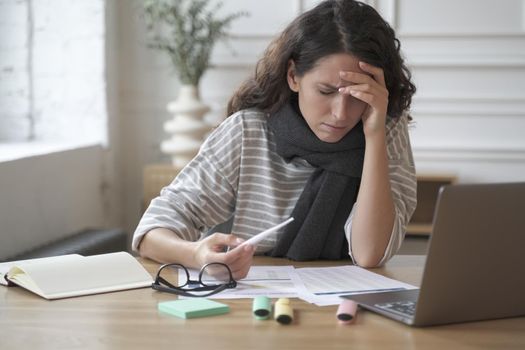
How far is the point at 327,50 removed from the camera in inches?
71.4

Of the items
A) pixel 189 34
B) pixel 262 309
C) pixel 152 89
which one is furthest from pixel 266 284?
pixel 152 89

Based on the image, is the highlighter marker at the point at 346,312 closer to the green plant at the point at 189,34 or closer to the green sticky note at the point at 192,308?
the green sticky note at the point at 192,308

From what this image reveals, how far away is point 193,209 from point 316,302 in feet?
1.95

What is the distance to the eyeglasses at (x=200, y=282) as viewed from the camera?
1.41 m

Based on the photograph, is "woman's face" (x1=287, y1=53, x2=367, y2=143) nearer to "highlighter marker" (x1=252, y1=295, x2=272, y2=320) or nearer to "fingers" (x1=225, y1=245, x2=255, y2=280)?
"fingers" (x1=225, y1=245, x2=255, y2=280)

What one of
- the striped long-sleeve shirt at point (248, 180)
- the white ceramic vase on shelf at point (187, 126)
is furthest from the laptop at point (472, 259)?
the white ceramic vase on shelf at point (187, 126)

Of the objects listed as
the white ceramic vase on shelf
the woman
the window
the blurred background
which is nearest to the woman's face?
the woman

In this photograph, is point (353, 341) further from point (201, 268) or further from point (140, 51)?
point (140, 51)

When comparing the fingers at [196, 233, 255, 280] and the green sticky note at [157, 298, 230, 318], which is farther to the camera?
the fingers at [196, 233, 255, 280]

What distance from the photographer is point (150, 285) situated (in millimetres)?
1468

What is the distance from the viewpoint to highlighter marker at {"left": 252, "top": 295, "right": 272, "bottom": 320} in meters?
1.24

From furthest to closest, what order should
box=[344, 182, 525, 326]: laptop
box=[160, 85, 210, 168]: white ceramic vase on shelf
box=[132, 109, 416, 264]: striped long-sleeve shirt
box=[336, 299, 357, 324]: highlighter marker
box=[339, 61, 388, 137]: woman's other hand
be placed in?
box=[160, 85, 210, 168]: white ceramic vase on shelf, box=[132, 109, 416, 264]: striped long-sleeve shirt, box=[339, 61, 388, 137]: woman's other hand, box=[336, 299, 357, 324]: highlighter marker, box=[344, 182, 525, 326]: laptop

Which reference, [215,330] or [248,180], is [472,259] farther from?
[248,180]

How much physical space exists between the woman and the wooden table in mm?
367
